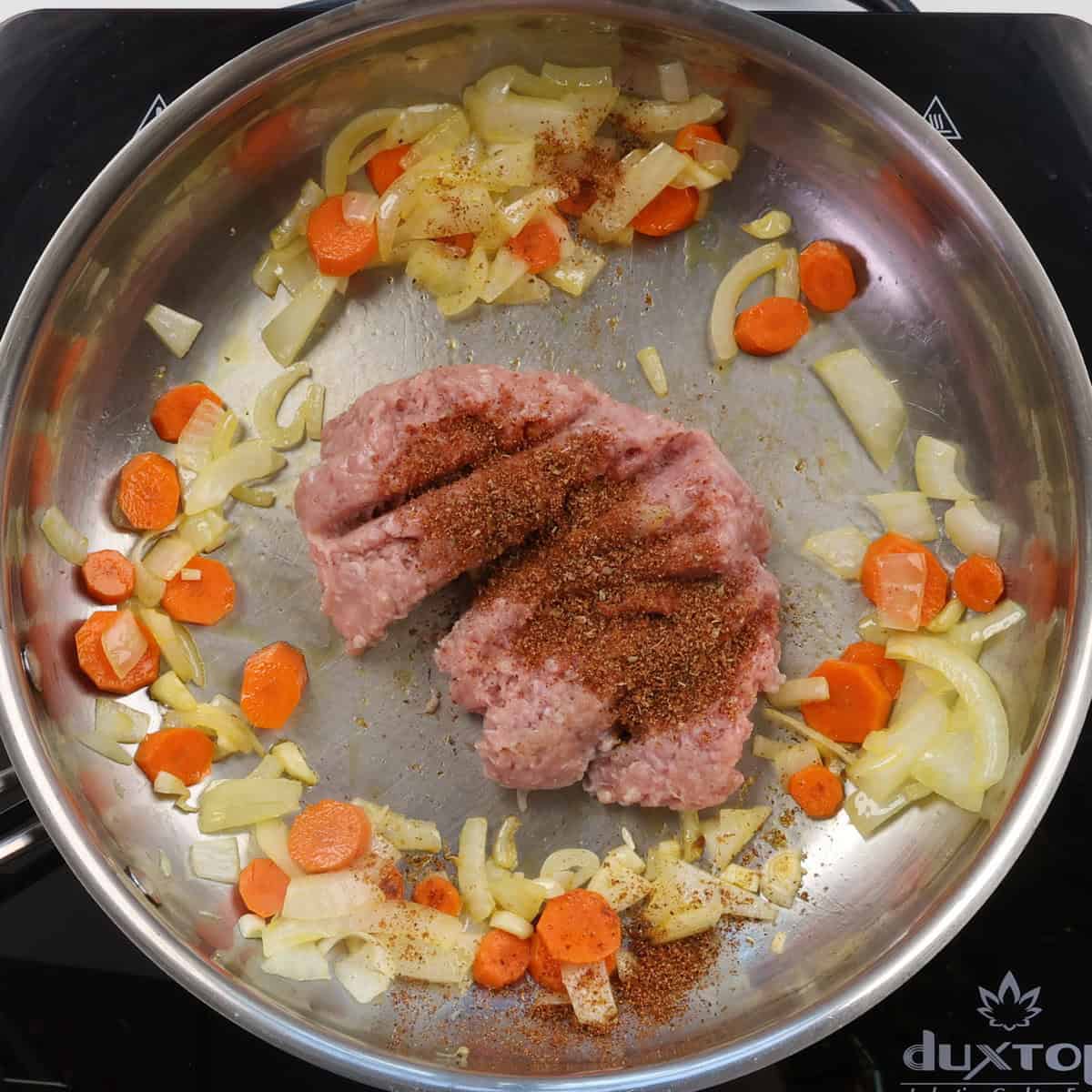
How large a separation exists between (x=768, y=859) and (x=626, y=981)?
0.54m

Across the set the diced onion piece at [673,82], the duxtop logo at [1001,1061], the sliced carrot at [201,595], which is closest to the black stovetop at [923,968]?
the duxtop logo at [1001,1061]

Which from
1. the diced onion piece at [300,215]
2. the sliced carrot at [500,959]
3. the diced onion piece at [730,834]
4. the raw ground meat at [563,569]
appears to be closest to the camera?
the raw ground meat at [563,569]

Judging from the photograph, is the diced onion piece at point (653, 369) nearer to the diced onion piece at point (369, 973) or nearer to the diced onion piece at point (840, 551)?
the diced onion piece at point (840, 551)

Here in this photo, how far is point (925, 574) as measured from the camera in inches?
119

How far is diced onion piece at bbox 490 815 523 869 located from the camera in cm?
298

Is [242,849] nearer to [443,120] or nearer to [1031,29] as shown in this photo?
[443,120]

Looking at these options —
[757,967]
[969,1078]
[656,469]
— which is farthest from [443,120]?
[969,1078]

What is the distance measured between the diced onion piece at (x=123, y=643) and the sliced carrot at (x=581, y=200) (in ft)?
5.81

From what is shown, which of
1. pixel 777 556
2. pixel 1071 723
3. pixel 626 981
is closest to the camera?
pixel 1071 723

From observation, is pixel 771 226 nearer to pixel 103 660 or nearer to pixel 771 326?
pixel 771 326

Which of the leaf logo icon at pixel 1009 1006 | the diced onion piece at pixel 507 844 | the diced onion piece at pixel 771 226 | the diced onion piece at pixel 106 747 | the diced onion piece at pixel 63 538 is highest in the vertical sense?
the diced onion piece at pixel 771 226

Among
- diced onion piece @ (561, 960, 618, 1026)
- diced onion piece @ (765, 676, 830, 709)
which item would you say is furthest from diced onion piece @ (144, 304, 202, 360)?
diced onion piece @ (561, 960, 618, 1026)

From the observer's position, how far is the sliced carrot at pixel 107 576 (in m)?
2.98

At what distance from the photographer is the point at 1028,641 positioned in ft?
9.80
